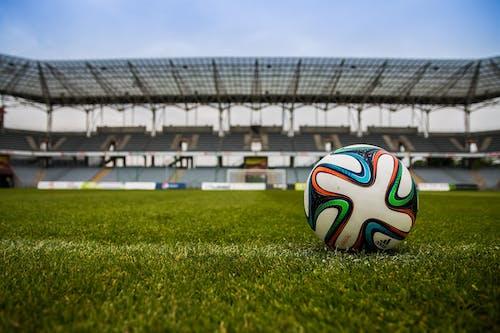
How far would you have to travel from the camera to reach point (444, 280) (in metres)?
2.53

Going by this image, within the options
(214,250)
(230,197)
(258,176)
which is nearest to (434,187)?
(258,176)

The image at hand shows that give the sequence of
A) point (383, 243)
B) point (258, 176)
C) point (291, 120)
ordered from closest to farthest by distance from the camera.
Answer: point (383, 243) < point (258, 176) < point (291, 120)

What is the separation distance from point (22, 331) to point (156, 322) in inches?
26.4

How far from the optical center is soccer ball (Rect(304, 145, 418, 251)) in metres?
3.34

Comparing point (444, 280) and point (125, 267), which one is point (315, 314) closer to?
point (444, 280)

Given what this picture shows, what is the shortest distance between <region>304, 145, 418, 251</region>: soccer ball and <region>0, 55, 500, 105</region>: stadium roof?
112ft

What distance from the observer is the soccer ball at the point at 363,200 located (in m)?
3.34

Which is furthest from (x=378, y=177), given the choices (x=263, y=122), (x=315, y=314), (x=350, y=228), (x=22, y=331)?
(x=263, y=122)

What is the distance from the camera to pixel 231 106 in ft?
154

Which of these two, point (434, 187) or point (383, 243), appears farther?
point (434, 187)

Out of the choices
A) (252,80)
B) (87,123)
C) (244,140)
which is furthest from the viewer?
(87,123)

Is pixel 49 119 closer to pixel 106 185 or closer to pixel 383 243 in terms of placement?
pixel 106 185

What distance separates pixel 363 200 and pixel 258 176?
1507 inches

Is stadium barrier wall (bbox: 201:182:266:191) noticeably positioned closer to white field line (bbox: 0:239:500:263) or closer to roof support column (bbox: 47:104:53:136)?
roof support column (bbox: 47:104:53:136)
